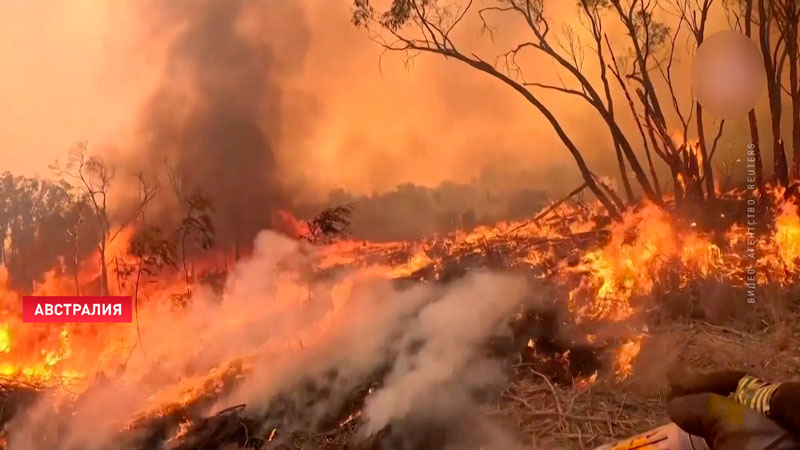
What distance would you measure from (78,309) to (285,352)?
34.4 inches

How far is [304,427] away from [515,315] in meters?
0.91

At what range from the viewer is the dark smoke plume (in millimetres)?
2689

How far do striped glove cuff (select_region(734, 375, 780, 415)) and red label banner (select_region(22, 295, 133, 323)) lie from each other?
2.19m

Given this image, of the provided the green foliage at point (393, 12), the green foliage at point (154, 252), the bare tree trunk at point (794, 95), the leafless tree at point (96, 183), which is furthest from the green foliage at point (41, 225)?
the bare tree trunk at point (794, 95)

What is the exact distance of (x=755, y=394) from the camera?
168cm

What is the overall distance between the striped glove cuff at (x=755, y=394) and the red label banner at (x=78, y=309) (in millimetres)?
2191

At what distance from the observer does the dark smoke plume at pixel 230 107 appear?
2689mm

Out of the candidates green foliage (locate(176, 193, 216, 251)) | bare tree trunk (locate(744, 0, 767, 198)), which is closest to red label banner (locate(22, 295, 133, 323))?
green foliage (locate(176, 193, 216, 251))

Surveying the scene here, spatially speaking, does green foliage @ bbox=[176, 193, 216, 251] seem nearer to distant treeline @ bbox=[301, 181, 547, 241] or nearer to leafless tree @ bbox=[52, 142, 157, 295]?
leafless tree @ bbox=[52, 142, 157, 295]

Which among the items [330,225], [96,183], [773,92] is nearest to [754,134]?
[773,92]

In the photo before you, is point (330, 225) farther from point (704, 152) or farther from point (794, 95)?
point (794, 95)

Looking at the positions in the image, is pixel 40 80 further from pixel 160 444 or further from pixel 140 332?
pixel 160 444

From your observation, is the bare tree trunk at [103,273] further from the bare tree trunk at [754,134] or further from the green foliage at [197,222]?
the bare tree trunk at [754,134]

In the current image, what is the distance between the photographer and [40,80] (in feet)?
9.10
